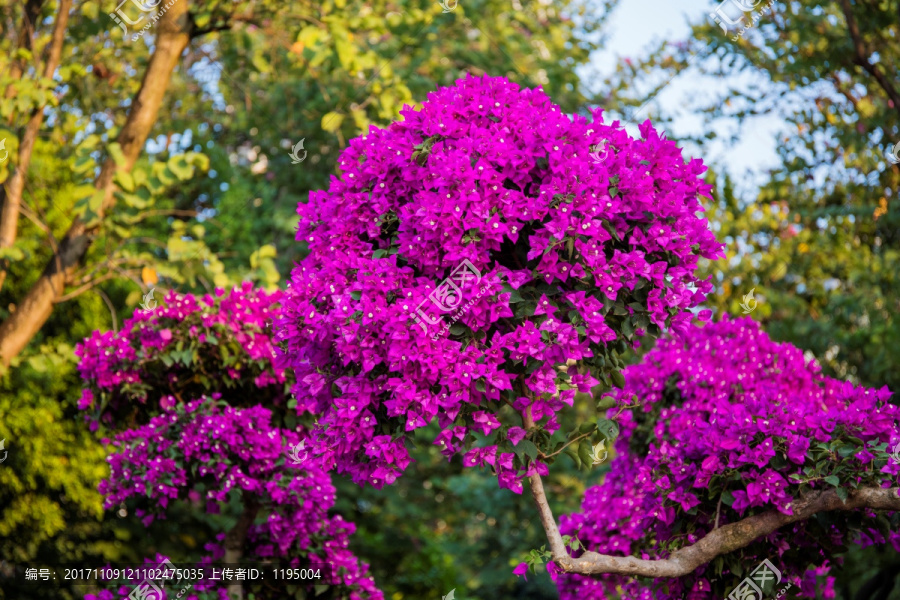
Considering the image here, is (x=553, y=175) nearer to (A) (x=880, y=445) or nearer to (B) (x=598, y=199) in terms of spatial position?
(B) (x=598, y=199)

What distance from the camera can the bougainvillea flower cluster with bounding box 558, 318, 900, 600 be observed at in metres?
3.69

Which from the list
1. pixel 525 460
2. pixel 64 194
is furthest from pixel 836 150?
pixel 64 194

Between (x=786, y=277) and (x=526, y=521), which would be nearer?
(x=786, y=277)

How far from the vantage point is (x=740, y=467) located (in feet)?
12.6

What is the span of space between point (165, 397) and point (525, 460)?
2.69 metres

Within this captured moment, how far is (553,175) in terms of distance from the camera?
3.34m

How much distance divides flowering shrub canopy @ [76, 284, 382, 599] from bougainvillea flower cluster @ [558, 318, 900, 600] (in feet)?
5.13

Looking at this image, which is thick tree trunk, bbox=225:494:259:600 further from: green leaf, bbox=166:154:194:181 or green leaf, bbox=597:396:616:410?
green leaf, bbox=597:396:616:410

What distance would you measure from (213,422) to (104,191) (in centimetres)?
214
